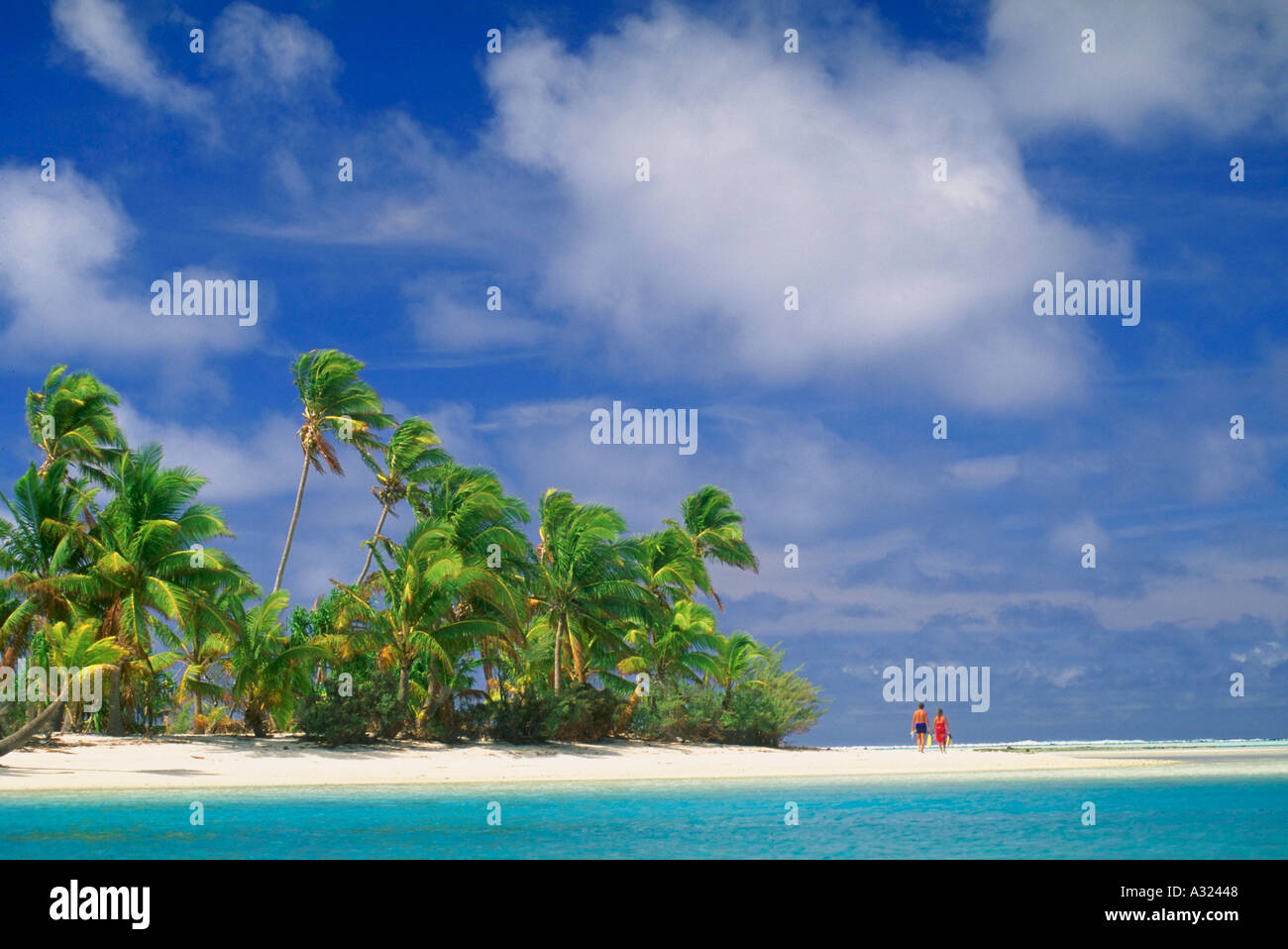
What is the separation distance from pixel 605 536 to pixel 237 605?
1026 cm

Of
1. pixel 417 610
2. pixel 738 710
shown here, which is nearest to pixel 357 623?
pixel 417 610

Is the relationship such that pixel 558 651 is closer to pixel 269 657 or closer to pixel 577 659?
pixel 577 659

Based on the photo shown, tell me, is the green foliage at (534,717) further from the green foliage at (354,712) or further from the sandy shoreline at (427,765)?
the green foliage at (354,712)

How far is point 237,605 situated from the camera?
90.0 ft

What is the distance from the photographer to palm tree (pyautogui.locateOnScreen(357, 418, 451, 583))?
1524 inches

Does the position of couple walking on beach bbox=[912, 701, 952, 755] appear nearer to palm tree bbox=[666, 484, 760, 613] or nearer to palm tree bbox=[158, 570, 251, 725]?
palm tree bbox=[666, 484, 760, 613]

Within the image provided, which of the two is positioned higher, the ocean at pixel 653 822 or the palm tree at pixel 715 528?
the palm tree at pixel 715 528

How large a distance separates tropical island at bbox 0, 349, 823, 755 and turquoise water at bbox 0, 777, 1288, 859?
5.70 m

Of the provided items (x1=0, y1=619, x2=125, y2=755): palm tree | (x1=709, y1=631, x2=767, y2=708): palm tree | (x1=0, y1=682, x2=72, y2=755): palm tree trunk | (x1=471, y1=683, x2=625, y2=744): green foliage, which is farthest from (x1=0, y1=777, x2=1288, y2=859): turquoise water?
(x1=709, y1=631, x2=767, y2=708): palm tree

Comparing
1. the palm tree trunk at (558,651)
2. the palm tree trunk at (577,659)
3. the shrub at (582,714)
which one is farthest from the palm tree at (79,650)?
the palm tree trunk at (577,659)

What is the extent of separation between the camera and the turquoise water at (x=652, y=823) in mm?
13156

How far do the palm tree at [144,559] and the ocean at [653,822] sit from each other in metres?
5.85

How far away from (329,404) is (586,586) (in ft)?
42.3
